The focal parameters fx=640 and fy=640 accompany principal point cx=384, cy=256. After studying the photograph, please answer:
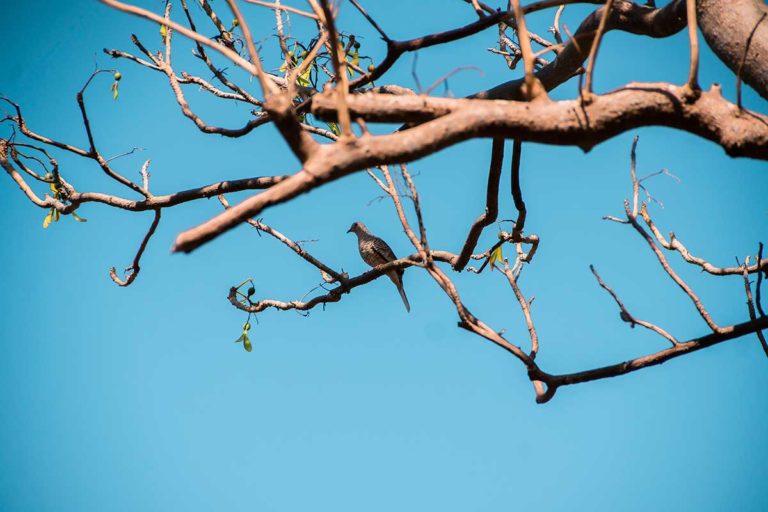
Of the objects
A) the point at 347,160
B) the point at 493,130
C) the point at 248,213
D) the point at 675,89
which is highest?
the point at 675,89

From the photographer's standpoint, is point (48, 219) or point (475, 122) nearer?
point (475, 122)

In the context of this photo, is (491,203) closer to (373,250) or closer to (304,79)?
(304,79)

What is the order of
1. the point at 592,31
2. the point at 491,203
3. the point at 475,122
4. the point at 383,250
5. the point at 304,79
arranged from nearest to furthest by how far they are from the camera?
the point at 475,122
the point at 592,31
the point at 491,203
the point at 304,79
the point at 383,250

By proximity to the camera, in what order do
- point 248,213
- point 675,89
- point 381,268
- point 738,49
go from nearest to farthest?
point 248,213, point 675,89, point 738,49, point 381,268

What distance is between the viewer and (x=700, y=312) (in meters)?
2.88

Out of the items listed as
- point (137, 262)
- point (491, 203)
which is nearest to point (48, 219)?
point (137, 262)

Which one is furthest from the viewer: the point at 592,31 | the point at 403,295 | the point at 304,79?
the point at 403,295

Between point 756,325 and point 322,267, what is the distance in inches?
108

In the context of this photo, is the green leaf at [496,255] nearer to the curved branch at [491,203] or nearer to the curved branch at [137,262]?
the curved branch at [491,203]

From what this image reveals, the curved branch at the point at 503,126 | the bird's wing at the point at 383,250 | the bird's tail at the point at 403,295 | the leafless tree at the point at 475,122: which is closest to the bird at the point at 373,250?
the bird's wing at the point at 383,250

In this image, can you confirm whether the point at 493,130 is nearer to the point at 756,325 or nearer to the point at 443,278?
the point at 443,278

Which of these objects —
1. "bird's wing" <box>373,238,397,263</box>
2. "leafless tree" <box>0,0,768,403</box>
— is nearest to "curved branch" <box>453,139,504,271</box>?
"leafless tree" <box>0,0,768,403</box>

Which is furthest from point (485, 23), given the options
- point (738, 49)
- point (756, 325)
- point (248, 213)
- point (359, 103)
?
point (248, 213)

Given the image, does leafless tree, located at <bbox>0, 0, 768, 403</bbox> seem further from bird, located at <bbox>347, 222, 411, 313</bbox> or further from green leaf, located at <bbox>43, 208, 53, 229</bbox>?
bird, located at <bbox>347, 222, 411, 313</bbox>
